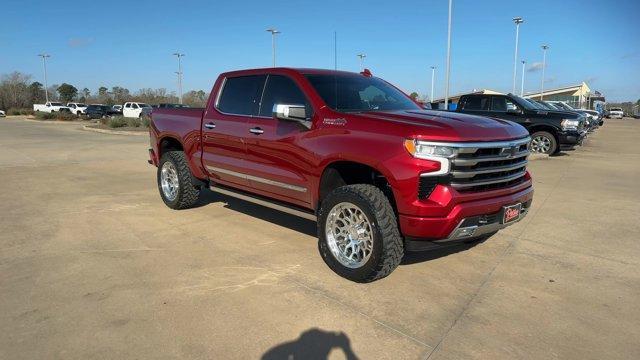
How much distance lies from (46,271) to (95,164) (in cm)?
800

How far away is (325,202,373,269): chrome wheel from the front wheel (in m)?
11.5

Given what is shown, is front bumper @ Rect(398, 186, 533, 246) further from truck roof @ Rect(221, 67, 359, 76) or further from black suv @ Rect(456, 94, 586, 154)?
black suv @ Rect(456, 94, 586, 154)

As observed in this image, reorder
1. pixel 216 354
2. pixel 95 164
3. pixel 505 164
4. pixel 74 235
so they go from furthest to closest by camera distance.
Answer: pixel 95 164 < pixel 74 235 < pixel 505 164 < pixel 216 354

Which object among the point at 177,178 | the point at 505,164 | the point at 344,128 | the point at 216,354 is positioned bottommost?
the point at 216,354

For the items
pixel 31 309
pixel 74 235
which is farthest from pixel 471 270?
pixel 74 235

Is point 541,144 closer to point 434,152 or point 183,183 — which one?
point 183,183

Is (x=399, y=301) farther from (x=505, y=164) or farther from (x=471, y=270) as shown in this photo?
(x=505, y=164)

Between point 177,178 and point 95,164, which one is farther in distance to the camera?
point 95,164

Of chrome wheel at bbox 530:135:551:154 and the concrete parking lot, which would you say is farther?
chrome wheel at bbox 530:135:551:154

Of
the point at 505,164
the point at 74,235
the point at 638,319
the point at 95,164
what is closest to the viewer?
the point at 638,319

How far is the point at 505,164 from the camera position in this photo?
4.29 meters

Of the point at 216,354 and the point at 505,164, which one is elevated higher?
the point at 505,164

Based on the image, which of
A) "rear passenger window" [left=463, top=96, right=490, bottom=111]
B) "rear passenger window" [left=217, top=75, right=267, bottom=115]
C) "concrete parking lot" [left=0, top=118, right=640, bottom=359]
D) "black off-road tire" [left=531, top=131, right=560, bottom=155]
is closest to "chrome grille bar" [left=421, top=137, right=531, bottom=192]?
"concrete parking lot" [left=0, top=118, right=640, bottom=359]

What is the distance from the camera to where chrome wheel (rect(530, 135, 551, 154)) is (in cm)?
1410
